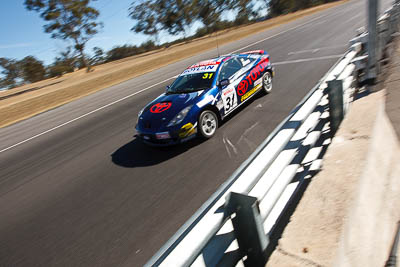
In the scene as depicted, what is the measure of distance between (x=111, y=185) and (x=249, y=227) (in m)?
3.96

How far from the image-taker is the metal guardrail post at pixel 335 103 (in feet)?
11.4

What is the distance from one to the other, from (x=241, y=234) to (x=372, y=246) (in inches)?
44.4

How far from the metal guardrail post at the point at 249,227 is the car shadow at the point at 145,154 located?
3943 mm

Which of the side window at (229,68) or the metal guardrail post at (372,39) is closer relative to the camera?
the metal guardrail post at (372,39)

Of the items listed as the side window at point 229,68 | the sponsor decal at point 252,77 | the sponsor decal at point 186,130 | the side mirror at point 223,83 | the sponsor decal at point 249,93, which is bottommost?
the sponsor decal at point 249,93

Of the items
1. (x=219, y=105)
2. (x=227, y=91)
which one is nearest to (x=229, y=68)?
(x=227, y=91)

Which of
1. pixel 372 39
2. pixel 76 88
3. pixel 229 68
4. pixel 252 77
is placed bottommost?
pixel 76 88

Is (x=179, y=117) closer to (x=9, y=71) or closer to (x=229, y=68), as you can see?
(x=229, y=68)

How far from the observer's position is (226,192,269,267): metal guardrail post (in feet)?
5.91

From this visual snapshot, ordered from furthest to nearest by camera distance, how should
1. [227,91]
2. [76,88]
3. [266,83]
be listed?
[76,88] → [266,83] → [227,91]

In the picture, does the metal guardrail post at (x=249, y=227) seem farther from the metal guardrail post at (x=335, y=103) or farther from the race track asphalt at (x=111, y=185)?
the metal guardrail post at (x=335, y=103)


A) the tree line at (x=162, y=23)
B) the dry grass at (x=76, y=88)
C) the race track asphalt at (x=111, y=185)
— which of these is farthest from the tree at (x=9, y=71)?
the race track asphalt at (x=111, y=185)

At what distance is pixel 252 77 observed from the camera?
7.70 meters

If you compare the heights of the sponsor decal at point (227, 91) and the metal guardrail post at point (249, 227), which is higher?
the metal guardrail post at point (249, 227)
